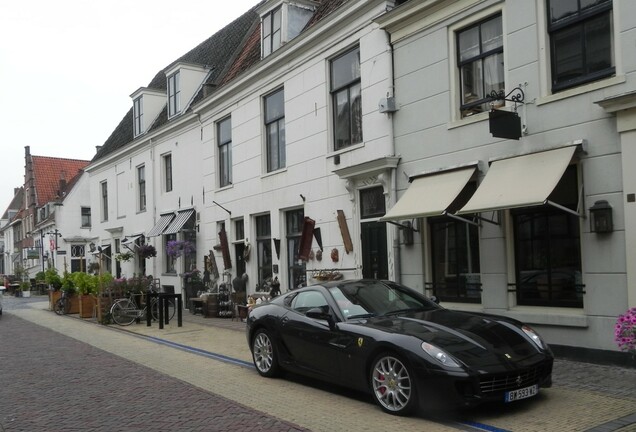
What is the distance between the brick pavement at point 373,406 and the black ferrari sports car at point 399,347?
22 cm

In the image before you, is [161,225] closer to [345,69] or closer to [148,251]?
[148,251]

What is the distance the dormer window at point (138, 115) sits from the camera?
24.5m

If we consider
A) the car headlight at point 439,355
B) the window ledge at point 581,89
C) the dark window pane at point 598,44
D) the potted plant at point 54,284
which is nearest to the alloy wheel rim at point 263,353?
the car headlight at point 439,355

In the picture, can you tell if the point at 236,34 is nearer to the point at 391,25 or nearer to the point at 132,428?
the point at 391,25

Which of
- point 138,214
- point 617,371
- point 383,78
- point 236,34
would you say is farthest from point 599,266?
point 138,214

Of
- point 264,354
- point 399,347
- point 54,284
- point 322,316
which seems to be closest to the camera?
point 399,347

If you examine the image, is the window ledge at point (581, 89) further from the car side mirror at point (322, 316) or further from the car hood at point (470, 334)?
the car side mirror at point (322, 316)

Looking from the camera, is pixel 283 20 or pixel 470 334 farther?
pixel 283 20

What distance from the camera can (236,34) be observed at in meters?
21.4

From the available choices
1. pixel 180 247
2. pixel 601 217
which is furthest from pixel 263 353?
pixel 180 247

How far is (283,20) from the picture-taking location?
15.6 meters

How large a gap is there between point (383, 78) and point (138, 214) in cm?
1516

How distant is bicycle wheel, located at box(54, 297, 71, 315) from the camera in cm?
1997

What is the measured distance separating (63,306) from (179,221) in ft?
15.6
